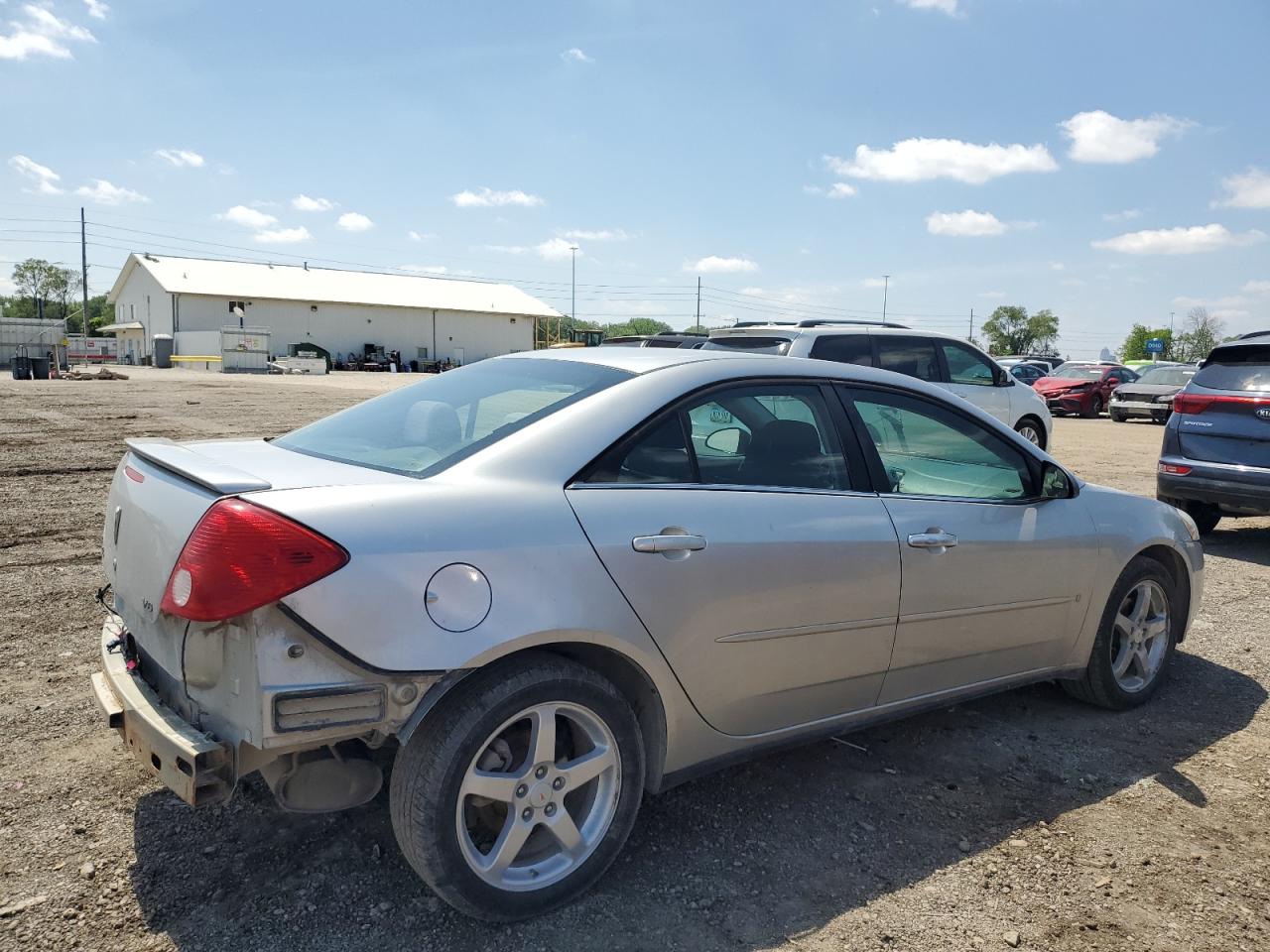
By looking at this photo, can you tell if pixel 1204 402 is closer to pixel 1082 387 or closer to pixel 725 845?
pixel 725 845

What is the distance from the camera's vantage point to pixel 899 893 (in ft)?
8.95

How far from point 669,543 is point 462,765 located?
823 mm

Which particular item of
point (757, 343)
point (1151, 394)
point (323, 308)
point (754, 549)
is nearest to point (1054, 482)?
point (754, 549)

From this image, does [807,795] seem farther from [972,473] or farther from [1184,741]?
[1184,741]

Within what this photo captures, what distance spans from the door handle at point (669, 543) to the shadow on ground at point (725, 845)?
1.00 meters

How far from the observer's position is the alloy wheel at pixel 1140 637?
420 centimetres

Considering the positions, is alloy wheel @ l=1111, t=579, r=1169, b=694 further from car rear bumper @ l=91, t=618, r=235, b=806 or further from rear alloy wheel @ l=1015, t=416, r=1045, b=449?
rear alloy wheel @ l=1015, t=416, r=1045, b=449

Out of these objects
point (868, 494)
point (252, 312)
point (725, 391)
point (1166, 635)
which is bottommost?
point (1166, 635)

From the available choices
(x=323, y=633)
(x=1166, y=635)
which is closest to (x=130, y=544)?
(x=323, y=633)

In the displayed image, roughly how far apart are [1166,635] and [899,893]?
248cm

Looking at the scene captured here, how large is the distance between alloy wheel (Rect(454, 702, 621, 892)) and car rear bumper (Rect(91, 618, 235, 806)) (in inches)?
23.4

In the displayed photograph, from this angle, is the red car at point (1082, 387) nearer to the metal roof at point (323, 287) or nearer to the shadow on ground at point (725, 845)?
the shadow on ground at point (725, 845)

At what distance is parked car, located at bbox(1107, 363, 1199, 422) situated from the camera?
24.1 meters

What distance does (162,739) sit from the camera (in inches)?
91.5
